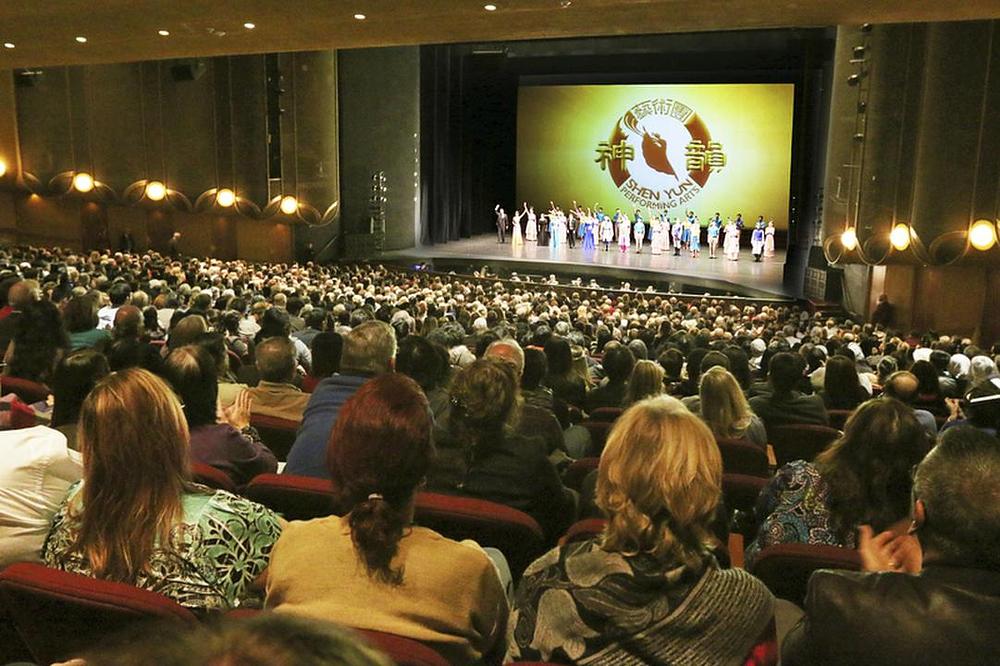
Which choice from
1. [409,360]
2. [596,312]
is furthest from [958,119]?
[409,360]

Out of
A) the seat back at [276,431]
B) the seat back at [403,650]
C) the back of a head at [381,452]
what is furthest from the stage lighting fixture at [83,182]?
the seat back at [403,650]

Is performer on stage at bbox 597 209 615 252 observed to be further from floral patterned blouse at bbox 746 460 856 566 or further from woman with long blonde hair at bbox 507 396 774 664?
woman with long blonde hair at bbox 507 396 774 664

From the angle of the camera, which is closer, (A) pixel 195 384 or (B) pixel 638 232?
(A) pixel 195 384

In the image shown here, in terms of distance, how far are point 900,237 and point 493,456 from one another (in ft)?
→ 34.8

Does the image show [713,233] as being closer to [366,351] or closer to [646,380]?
[646,380]

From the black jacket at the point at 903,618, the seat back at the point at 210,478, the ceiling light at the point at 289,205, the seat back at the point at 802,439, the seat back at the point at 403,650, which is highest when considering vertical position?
the ceiling light at the point at 289,205

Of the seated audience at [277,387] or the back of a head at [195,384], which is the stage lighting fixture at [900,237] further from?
the back of a head at [195,384]

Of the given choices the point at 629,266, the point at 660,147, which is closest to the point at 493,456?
the point at 629,266

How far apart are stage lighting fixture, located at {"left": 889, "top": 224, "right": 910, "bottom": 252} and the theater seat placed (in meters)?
11.8

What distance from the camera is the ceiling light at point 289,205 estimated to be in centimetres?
1672

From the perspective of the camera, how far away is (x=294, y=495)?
248 cm

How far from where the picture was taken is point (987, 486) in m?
1.68

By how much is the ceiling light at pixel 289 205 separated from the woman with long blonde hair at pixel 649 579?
15565 mm

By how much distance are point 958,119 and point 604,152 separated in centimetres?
1068
